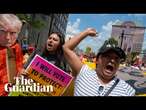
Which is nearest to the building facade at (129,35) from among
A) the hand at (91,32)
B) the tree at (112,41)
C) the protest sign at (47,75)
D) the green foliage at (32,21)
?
the tree at (112,41)

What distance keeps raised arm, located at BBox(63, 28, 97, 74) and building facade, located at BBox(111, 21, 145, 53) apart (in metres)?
0.30

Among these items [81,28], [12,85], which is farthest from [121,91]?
[12,85]

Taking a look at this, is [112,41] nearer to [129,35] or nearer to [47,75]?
[129,35]

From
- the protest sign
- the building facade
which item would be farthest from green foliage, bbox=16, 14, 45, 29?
the building facade

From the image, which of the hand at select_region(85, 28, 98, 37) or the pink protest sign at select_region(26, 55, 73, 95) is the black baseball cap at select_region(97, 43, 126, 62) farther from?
the pink protest sign at select_region(26, 55, 73, 95)

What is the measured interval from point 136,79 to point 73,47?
3.02 feet

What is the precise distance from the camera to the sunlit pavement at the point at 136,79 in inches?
177

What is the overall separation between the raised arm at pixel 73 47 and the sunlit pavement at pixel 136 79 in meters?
0.55

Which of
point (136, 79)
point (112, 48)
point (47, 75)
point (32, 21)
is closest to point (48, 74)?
point (47, 75)

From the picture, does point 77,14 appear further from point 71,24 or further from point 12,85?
point 12,85

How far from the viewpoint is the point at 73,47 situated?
443 cm

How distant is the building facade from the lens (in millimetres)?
4457

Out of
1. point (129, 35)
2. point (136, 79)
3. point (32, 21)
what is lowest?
point (136, 79)
